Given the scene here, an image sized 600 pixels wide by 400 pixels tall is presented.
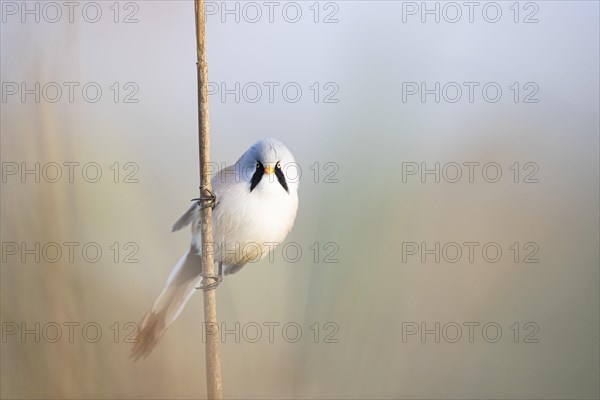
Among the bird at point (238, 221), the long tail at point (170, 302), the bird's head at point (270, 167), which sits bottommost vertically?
the long tail at point (170, 302)

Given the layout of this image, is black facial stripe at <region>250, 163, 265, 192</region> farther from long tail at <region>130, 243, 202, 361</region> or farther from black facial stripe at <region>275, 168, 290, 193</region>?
long tail at <region>130, 243, 202, 361</region>

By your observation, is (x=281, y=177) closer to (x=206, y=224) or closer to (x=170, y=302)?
(x=206, y=224)

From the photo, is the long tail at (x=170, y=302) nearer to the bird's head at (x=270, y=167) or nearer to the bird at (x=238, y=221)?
the bird at (x=238, y=221)

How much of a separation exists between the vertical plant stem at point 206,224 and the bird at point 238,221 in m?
0.04

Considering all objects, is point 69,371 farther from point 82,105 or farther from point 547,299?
point 547,299

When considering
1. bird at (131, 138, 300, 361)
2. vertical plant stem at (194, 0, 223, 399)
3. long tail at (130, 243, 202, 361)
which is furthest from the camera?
long tail at (130, 243, 202, 361)

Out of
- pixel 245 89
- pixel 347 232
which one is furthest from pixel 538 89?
pixel 245 89

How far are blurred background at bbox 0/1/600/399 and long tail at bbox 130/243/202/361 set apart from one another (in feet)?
0.09

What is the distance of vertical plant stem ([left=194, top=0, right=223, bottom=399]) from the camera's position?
142 cm

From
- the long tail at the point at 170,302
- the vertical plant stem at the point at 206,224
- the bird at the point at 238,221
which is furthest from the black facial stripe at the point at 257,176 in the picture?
the long tail at the point at 170,302

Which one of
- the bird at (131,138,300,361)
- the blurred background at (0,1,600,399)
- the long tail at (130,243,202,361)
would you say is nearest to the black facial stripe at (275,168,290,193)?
the bird at (131,138,300,361)

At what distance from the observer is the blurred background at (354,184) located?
1.71 m

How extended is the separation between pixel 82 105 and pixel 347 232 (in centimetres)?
80

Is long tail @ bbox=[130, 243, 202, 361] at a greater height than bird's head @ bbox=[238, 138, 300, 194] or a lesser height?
lesser
